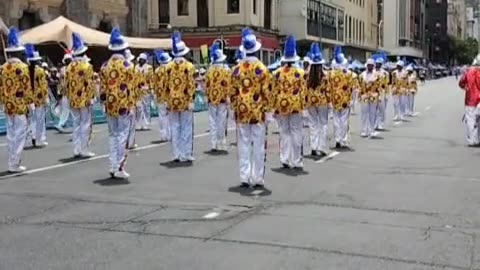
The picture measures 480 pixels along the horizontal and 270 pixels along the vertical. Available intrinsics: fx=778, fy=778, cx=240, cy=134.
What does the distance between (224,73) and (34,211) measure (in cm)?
801

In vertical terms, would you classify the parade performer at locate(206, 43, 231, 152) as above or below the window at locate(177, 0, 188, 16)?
below

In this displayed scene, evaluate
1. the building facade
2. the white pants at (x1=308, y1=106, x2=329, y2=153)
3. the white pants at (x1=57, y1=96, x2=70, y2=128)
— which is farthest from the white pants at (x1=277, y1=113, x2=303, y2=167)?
the building facade

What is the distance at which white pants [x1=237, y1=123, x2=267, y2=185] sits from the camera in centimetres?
1075

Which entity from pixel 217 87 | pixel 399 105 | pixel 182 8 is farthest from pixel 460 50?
pixel 217 87

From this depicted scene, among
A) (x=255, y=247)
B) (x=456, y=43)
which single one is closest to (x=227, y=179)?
(x=255, y=247)

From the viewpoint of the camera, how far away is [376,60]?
830 inches

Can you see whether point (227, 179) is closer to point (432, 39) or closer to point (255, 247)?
point (255, 247)

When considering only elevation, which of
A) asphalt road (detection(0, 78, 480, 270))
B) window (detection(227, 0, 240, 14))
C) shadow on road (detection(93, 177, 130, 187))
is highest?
window (detection(227, 0, 240, 14))

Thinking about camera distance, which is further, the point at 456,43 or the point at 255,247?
the point at 456,43

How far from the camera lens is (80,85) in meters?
14.6

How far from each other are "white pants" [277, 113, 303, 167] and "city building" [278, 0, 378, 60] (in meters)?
48.3

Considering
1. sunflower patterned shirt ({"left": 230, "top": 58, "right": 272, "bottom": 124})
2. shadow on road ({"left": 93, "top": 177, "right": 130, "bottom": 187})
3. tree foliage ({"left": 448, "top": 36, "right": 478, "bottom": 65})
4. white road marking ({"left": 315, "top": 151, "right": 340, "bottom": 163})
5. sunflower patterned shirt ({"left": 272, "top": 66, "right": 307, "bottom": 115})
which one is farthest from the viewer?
tree foliage ({"left": 448, "top": 36, "right": 478, "bottom": 65})

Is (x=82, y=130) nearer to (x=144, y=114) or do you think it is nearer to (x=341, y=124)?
(x=341, y=124)

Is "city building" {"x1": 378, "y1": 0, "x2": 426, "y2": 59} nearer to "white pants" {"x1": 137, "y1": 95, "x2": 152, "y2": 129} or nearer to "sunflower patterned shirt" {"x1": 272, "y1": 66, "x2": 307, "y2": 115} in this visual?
"white pants" {"x1": 137, "y1": 95, "x2": 152, "y2": 129}
